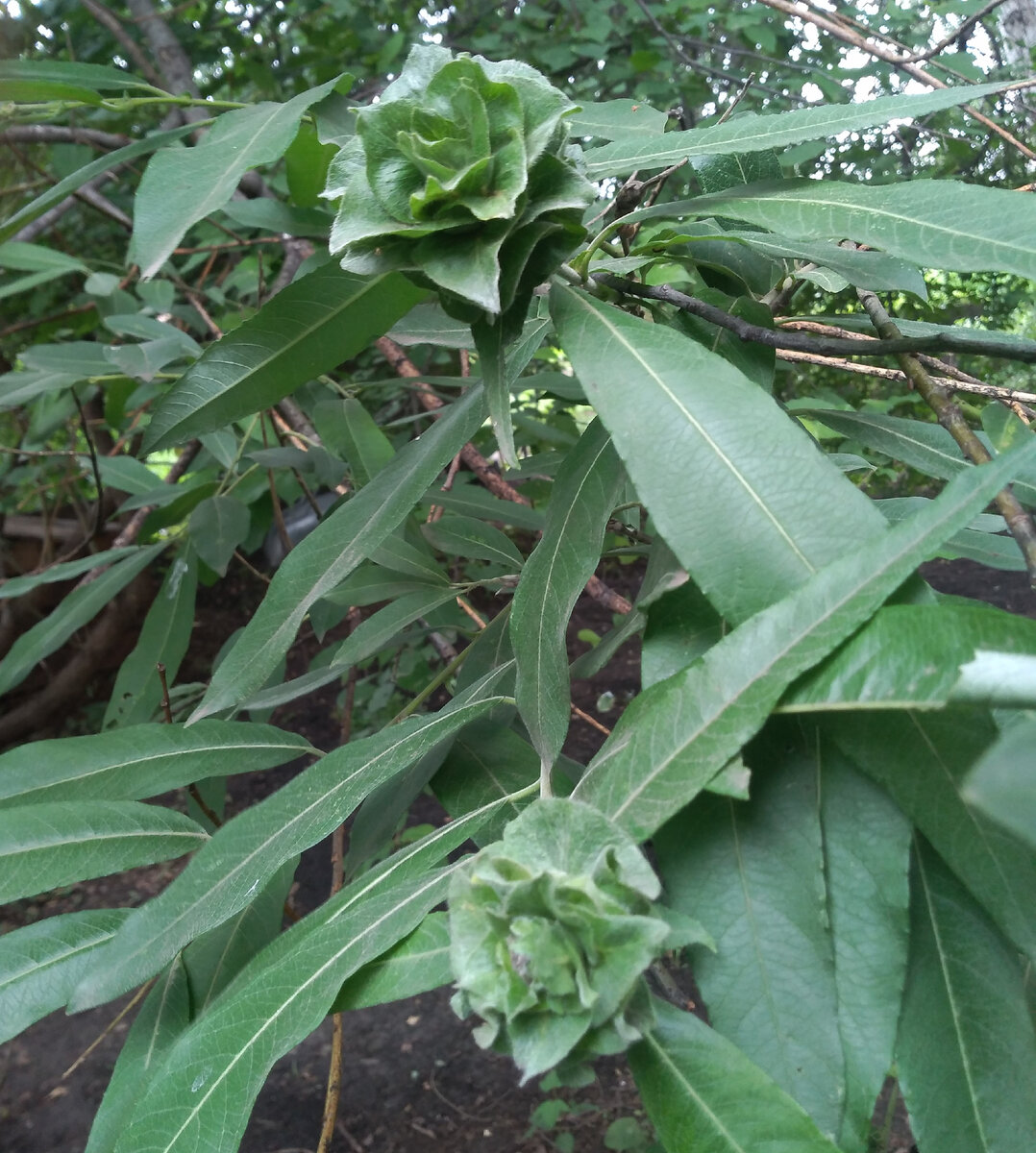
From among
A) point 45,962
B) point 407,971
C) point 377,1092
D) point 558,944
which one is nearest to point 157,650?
point 45,962

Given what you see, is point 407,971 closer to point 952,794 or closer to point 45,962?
point 952,794

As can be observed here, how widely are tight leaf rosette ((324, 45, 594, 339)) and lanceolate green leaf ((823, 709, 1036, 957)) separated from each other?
10.4 inches

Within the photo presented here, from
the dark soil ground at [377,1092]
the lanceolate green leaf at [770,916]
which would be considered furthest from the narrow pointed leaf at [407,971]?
the dark soil ground at [377,1092]

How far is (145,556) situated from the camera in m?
1.23

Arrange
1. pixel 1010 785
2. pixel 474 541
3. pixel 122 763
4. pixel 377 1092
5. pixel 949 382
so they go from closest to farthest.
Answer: pixel 1010 785 → pixel 949 382 → pixel 122 763 → pixel 474 541 → pixel 377 1092

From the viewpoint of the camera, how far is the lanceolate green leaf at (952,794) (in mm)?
348

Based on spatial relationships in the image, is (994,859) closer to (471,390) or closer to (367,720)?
(471,390)

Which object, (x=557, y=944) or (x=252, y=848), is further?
(x=252, y=848)

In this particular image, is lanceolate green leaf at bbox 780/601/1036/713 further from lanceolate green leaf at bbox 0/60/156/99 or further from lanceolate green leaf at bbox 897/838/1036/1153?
lanceolate green leaf at bbox 0/60/156/99

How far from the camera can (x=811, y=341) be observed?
48 cm

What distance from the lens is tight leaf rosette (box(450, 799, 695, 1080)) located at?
31cm

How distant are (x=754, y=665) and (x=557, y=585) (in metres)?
0.17

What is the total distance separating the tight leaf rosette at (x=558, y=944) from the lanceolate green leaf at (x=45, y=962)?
1.32ft

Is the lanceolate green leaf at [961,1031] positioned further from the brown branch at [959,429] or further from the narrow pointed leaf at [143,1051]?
the narrow pointed leaf at [143,1051]
